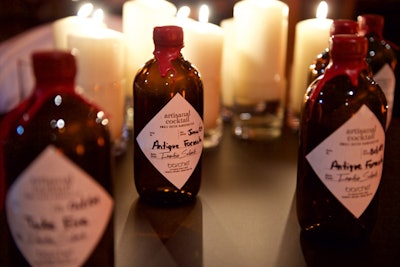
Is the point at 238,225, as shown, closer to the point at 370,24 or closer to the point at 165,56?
the point at 165,56

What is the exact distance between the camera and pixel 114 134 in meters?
1.01

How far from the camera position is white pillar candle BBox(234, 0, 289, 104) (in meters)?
1.12

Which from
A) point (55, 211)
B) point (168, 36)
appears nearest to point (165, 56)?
point (168, 36)

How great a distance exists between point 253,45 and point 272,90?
10 centimetres

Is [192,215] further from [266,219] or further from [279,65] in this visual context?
[279,65]

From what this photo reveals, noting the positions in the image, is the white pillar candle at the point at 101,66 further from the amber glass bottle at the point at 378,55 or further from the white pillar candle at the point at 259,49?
the amber glass bottle at the point at 378,55

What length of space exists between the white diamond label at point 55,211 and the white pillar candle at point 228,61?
2.32 feet

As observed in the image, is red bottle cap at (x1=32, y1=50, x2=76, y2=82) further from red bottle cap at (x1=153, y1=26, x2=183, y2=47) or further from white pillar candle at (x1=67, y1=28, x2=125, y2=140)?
white pillar candle at (x1=67, y1=28, x2=125, y2=140)

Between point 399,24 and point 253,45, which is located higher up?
point 253,45

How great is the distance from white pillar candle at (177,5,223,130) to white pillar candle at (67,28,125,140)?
0.12m

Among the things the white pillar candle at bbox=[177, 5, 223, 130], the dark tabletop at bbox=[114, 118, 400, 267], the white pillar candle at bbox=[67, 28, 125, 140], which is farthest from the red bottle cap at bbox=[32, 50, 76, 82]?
the white pillar candle at bbox=[177, 5, 223, 130]

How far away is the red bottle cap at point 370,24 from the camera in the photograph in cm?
101

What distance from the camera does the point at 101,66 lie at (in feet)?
3.16

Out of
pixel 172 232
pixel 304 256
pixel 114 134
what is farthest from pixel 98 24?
pixel 304 256
